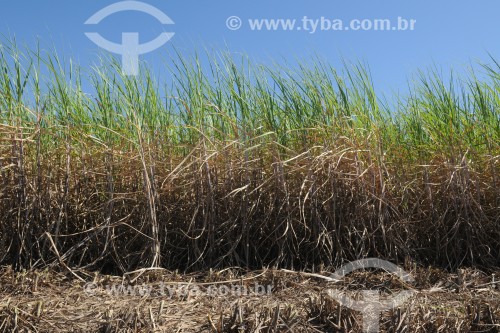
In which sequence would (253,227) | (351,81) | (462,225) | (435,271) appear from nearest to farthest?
(435,271), (253,227), (462,225), (351,81)

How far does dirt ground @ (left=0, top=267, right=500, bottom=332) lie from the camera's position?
255cm

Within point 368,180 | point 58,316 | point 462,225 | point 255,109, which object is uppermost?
point 255,109

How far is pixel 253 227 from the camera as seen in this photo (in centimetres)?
379

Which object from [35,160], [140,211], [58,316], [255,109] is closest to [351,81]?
[255,109]

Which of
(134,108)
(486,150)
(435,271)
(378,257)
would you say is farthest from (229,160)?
(486,150)

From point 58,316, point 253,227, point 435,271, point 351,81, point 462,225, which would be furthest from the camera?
point 351,81

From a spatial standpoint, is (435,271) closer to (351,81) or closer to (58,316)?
(351,81)

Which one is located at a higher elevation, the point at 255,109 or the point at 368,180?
the point at 255,109

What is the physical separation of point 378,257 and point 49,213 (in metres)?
2.02

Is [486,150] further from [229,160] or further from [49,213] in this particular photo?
[49,213]

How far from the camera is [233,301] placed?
2914 millimetres

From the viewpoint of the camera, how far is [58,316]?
2.71 metres

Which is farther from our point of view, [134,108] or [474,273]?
[134,108]

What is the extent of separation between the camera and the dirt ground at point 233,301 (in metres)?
2.55
